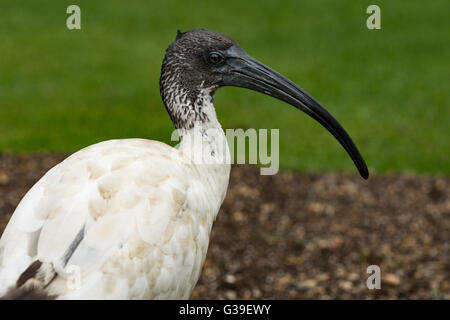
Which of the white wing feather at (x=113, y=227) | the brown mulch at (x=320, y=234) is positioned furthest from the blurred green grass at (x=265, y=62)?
the white wing feather at (x=113, y=227)

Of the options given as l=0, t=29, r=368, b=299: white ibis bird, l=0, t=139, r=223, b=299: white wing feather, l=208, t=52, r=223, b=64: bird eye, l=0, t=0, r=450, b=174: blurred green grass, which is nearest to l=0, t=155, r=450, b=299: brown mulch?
l=0, t=0, r=450, b=174: blurred green grass

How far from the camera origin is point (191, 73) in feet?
13.2

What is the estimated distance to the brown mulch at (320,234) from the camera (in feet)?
19.6

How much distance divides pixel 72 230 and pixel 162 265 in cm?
50

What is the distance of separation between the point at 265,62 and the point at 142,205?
28.1 ft

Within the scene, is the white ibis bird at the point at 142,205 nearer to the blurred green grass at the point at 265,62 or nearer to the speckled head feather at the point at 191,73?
the speckled head feather at the point at 191,73

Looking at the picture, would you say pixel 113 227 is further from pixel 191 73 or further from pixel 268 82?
pixel 268 82

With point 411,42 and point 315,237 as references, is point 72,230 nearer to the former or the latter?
point 315,237

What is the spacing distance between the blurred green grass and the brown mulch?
755 millimetres

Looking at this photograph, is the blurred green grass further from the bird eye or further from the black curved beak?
the bird eye

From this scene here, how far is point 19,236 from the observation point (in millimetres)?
3305

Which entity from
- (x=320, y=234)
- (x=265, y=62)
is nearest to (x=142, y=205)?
(x=320, y=234)
